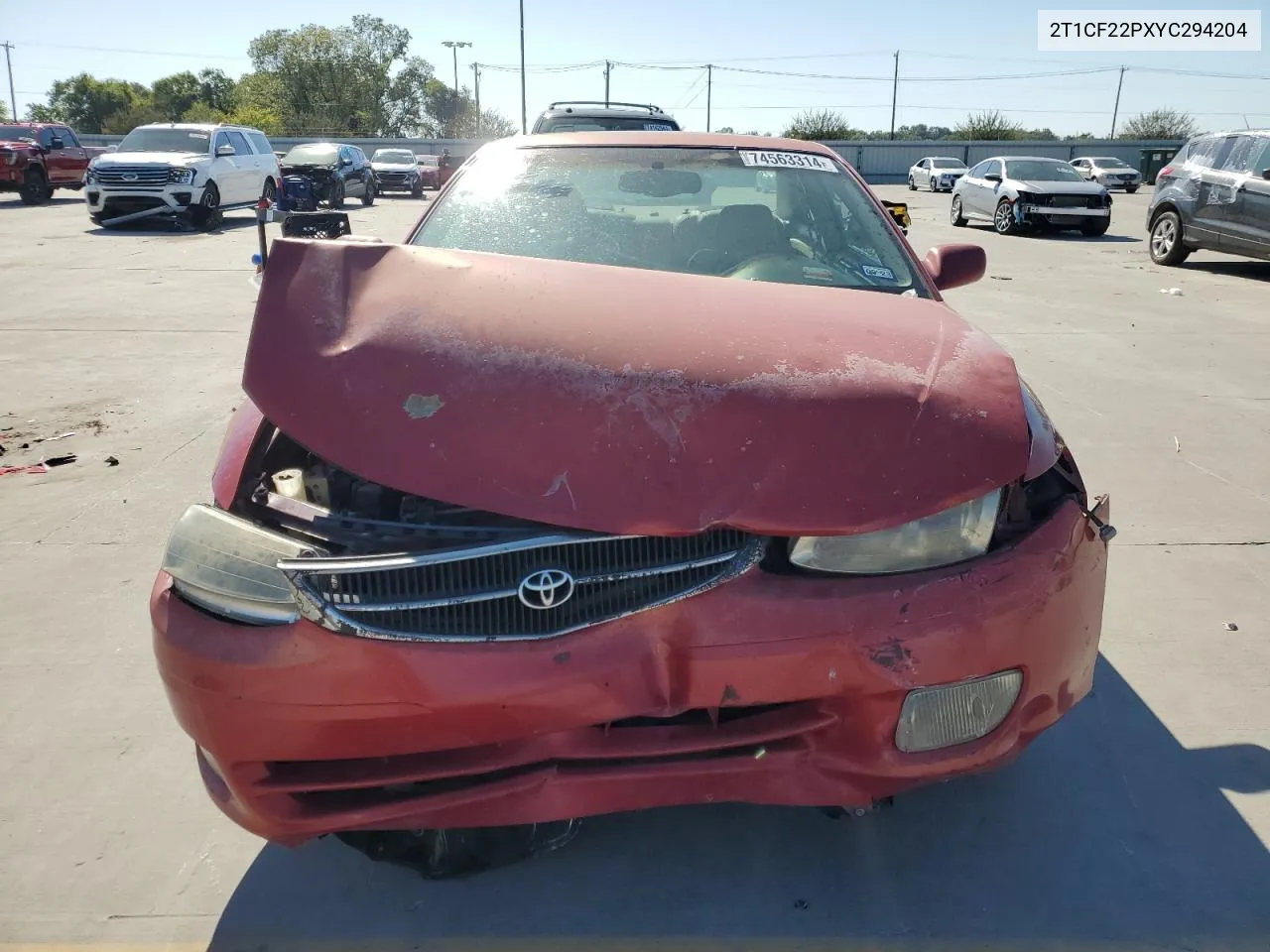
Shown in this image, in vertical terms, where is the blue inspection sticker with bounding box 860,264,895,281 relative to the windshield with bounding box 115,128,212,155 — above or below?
below

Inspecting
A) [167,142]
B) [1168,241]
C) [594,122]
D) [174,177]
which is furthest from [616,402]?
[167,142]

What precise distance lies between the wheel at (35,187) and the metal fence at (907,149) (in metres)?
22.1

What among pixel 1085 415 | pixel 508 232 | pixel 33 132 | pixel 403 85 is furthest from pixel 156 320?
pixel 403 85

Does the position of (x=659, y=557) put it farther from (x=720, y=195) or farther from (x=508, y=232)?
(x=720, y=195)

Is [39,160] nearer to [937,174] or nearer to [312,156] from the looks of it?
[312,156]

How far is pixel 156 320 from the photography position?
8805 mm

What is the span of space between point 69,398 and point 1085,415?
638cm

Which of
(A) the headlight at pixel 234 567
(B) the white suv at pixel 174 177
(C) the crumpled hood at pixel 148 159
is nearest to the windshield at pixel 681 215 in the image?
(A) the headlight at pixel 234 567

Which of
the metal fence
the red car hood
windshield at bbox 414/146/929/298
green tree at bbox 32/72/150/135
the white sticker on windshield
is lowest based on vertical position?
the red car hood

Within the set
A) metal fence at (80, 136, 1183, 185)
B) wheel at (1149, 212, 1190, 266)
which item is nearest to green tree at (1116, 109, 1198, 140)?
metal fence at (80, 136, 1183, 185)

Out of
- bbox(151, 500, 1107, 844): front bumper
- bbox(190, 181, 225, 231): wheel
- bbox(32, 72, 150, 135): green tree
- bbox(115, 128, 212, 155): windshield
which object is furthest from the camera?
bbox(32, 72, 150, 135): green tree

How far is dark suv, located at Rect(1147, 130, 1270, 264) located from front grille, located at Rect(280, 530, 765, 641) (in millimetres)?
12261

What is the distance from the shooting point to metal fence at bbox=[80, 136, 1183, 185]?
45719 millimetres

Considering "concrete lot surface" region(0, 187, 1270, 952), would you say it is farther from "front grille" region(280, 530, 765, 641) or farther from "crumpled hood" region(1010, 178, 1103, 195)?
"crumpled hood" region(1010, 178, 1103, 195)
